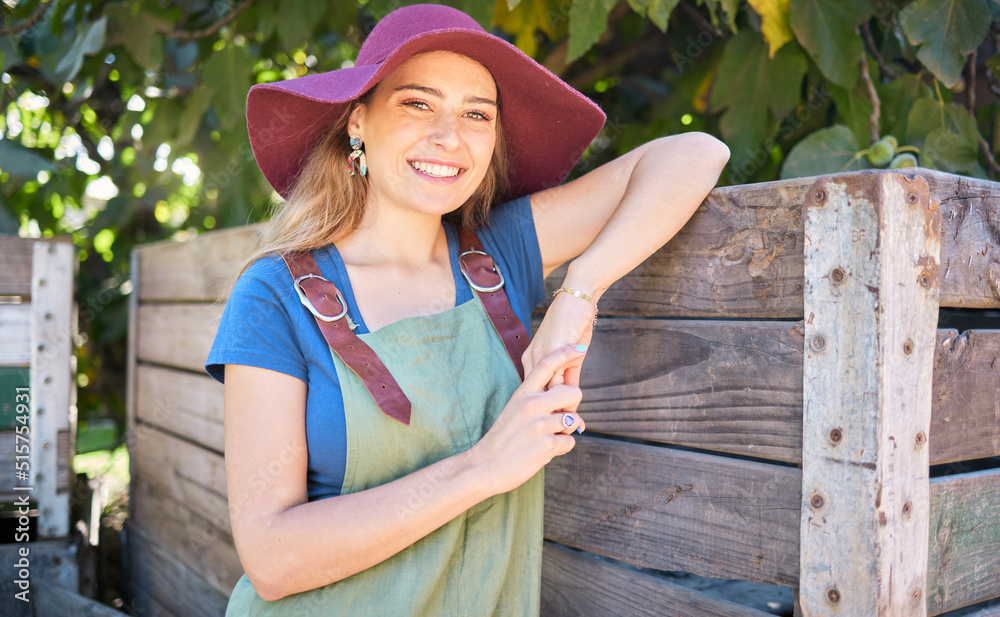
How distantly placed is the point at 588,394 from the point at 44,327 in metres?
2.15

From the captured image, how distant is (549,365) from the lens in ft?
4.17

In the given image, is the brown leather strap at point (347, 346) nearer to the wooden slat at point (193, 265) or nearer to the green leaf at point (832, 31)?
the wooden slat at point (193, 265)

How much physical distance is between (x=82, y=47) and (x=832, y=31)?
7.13ft

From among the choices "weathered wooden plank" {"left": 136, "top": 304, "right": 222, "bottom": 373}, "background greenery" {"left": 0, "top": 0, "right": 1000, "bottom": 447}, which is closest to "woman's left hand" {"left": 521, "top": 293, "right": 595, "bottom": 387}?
"background greenery" {"left": 0, "top": 0, "right": 1000, "bottom": 447}

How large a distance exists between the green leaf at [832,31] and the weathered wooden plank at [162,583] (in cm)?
251

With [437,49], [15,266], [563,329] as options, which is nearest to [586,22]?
[437,49]

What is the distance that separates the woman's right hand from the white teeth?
45 centimetres

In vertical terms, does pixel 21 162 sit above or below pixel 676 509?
above

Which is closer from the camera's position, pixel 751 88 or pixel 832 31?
pixel 832 31

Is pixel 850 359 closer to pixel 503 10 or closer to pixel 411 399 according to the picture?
pixel 411 399

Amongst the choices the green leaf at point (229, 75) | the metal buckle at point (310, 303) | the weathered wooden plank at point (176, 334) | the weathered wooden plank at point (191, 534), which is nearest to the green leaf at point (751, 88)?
the metal buckle at point (310, 303)

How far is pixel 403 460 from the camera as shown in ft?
4.44

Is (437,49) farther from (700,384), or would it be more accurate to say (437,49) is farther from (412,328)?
(700,384)

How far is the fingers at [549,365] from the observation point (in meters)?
1.27
